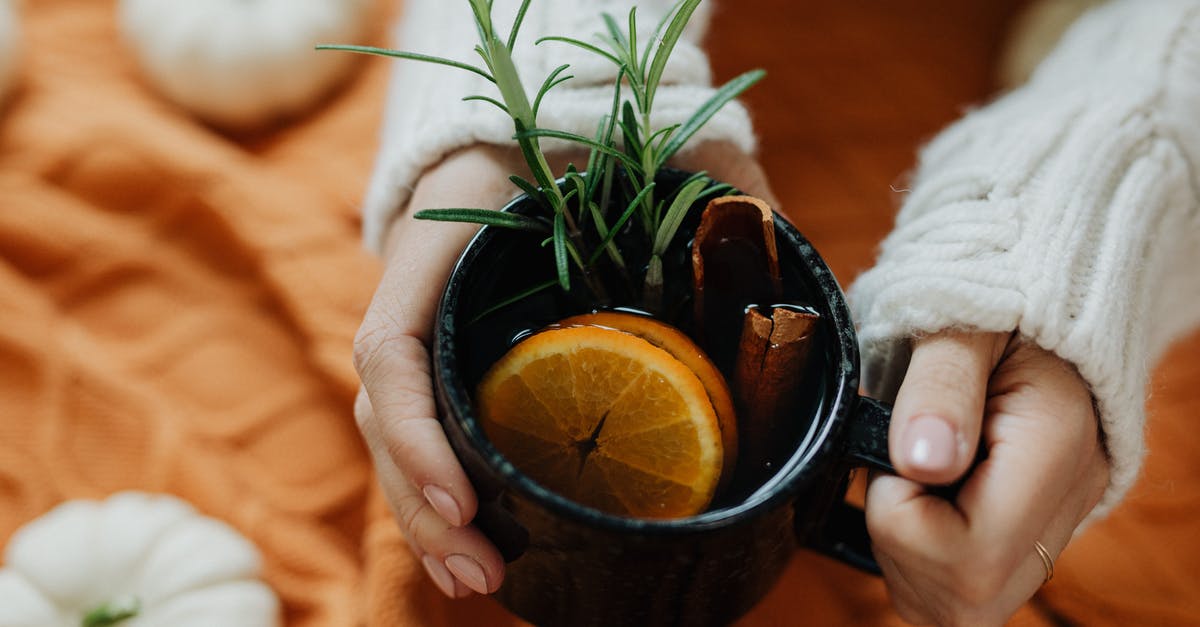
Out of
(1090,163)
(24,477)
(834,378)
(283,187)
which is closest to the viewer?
(834,378)

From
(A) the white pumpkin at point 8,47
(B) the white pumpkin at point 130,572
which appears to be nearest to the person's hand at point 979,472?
(B) the white pumpkin at point 130,572

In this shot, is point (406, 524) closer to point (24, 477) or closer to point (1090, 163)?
point (24, 477)

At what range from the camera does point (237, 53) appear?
865 millimetres

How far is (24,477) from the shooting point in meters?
0.66

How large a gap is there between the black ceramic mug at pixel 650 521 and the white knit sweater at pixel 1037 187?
0.27 feet

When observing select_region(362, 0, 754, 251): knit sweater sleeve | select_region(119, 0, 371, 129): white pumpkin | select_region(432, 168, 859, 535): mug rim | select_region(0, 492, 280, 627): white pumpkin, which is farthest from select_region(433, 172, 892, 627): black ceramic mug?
select_region(119, 0, 371, 129): white pumpkin

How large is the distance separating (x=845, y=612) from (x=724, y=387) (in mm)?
261

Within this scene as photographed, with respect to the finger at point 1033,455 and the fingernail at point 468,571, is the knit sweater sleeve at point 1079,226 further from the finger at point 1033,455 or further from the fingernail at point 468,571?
the fingernail at point 468,571

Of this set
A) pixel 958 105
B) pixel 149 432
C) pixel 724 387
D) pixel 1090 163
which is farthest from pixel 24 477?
pixel 958 105

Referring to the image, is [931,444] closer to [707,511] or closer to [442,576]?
[707,511]

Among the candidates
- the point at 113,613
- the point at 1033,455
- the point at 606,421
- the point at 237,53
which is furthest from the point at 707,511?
the point at 237,53

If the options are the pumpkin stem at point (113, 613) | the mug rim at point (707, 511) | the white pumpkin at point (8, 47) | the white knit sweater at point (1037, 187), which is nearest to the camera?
the mug rim at point (707, 511)

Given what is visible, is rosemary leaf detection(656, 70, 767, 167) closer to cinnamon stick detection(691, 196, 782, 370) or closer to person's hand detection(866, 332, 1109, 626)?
cinnamon stick detection(691, 196, 782, 370)

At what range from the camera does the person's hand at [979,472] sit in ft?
1.42
